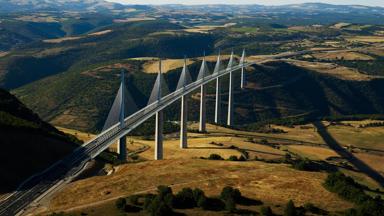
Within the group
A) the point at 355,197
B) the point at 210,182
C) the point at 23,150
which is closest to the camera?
the point at 355,197

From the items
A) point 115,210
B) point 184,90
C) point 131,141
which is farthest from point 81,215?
point 184,90

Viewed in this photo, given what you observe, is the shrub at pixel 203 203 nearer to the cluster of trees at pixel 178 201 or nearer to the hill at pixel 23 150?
the cluster of trees at pixel 178 201

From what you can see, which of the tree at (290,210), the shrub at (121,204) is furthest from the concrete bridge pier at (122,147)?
the tree at (290,210)

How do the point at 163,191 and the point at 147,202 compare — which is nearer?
the point at 147,202

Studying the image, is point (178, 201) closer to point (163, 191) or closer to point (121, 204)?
point (163, 191)

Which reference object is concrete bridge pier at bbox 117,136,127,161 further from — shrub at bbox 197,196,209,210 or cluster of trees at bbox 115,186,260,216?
shrub at bbox 197,196,209,210

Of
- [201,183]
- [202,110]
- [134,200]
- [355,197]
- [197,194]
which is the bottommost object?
[202,110]

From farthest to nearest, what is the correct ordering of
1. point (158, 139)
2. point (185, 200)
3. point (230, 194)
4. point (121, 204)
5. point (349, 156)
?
point (349, 156) → point (158, 139) → point (230, 194) → point (185, 200) → point (121, 204)

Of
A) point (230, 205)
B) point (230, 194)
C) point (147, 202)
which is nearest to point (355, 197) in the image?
point (230, 194)
